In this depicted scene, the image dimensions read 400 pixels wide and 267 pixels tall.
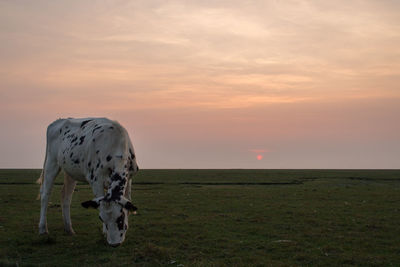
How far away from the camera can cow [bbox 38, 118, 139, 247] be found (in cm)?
995

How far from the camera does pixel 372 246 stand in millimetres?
12375

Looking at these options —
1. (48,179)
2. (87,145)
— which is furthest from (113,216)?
(48,179)

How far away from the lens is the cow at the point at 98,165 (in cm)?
995

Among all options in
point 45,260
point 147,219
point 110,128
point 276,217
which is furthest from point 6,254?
point 276,217

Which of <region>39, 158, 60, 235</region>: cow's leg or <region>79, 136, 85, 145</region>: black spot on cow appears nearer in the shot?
<region>79, 136, 85, 145</region>: black spot on cow

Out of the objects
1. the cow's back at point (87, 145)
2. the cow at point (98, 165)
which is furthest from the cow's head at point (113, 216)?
the cow's back at point (87, 145)

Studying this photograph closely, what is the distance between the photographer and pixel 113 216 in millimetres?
9820

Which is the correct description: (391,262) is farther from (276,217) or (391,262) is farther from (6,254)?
(6,254)

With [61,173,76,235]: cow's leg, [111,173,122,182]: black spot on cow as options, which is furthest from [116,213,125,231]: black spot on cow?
Answer: [61,173,76,235]: cow's leg

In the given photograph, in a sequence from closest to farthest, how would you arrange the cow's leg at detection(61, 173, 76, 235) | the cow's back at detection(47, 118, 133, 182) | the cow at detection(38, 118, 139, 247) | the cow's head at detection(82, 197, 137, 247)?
the cow's head at detection(82, 197, 137, 247) < the cow at detection(38, 118, 139, 247) < the cow's back at detection(47, 118, 133, 182) < the cow's leg at detection(61, 173, 76, 235)

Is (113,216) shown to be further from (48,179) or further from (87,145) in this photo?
(48,179)

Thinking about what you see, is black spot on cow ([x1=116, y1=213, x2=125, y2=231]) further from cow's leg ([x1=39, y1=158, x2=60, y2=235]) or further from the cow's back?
cow's leg ([x1=39, y1=158, x2=60, y2=235])

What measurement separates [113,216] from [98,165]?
2.26m

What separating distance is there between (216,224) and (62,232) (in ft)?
19.7
